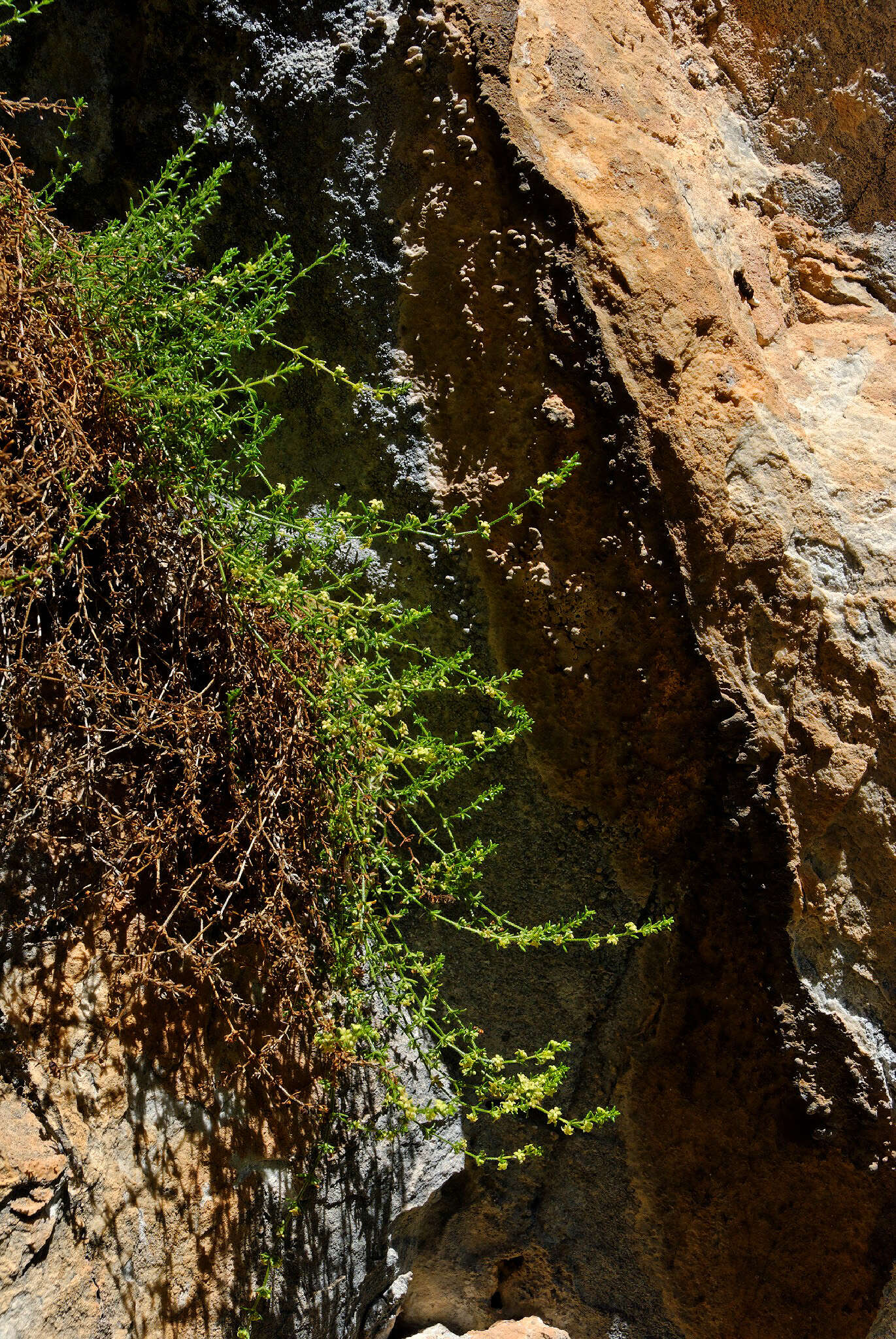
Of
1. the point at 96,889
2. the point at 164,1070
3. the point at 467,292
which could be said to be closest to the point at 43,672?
the point at 96,889

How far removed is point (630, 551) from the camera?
76.9 inches

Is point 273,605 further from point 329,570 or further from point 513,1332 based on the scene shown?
point 513,1332

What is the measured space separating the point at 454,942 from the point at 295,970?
51 cm

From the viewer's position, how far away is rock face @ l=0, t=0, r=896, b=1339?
6.25ft

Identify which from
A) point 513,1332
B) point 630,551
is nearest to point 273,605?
point 630,551

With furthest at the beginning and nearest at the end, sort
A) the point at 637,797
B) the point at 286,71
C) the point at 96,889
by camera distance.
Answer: the point at 637,797 → the point at 286,71 → the point at 96,889

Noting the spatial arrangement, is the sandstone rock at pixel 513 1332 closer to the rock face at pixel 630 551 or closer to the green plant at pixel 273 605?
the rock face at pixel 630 551

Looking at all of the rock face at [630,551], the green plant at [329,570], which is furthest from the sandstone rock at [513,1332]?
the green plant at [329,570]

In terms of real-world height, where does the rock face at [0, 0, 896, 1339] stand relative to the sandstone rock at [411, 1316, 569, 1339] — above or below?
above

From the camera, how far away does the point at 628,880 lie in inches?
84.2

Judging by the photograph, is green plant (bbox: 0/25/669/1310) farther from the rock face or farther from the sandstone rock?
the sandstone rock

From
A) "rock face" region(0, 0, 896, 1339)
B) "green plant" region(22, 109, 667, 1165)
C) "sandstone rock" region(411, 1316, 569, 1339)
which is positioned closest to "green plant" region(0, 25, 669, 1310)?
"green plant" region(22, 109, 667, 1165)

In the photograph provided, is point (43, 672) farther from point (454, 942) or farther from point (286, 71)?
point (286, 71)

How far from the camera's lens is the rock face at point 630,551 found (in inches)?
75.0
